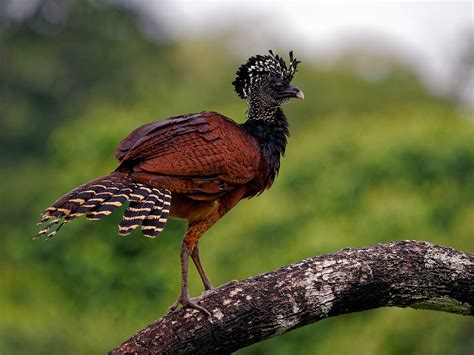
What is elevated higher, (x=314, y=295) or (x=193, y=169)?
(x=193, y=169)

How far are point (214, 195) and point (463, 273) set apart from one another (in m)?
1.76

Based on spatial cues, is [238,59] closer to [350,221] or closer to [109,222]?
[350,221]

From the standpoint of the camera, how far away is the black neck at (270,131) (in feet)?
24.8

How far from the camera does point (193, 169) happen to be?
6859mm

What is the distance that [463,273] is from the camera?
6590 millimetres

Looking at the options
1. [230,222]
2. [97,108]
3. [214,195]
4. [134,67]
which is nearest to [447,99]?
[134,67]

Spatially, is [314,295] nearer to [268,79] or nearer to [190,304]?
[190,304]

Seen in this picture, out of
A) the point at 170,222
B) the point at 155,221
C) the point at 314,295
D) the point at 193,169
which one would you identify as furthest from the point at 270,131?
the point at 170,222

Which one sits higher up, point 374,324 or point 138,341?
point 374,324

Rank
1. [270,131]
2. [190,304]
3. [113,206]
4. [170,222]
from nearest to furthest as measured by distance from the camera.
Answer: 1. [113,206]
2. [190,304]
3. [270,131]
4. [170,222]

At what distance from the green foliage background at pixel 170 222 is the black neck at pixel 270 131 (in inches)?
221

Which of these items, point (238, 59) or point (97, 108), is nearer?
point (97, 108)

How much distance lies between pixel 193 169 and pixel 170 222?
1181 cm

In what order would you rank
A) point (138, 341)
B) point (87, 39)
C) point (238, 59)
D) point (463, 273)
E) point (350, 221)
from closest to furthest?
point (138, 341)
point (463, 273)
point (350, 221)
point (87, 39)
point (238, 59)
